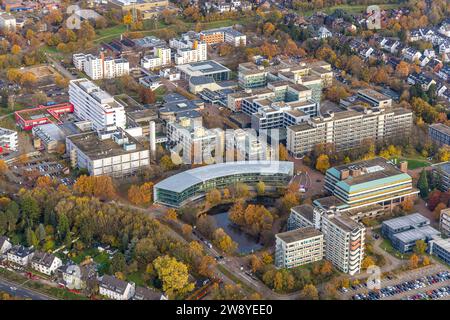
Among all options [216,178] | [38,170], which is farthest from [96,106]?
[216,178]

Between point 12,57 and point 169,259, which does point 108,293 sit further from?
point 12,57

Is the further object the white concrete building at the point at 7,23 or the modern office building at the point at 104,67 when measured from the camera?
the white concrete building at the point at 7,23

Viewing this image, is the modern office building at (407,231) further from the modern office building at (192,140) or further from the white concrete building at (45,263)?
the white concrete building at (45,263)

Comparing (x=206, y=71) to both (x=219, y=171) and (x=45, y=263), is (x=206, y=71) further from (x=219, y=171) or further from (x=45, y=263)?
(x=45, y=263)

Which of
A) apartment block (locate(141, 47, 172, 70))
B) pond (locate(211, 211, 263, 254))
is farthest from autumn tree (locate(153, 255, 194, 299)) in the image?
apartment block (locate(141, 47, 172, 70))

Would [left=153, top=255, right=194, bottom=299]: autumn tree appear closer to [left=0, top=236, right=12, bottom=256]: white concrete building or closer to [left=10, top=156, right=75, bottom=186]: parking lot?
[left=0, top=236, right=12, bottom=256]: white concrete building

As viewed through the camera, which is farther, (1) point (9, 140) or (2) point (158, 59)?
(2) point (158, 59)

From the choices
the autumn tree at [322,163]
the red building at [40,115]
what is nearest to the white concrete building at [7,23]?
the red building at [40,115]
